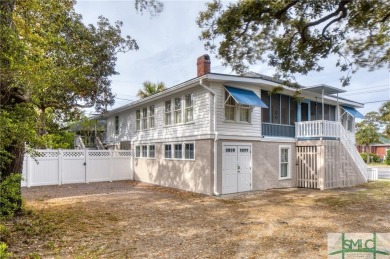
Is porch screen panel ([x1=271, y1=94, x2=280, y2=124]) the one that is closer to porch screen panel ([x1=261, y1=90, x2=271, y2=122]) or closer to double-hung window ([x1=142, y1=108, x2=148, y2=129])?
porch screen panel ([x1=261, y1=90, x2=271, y2=122])

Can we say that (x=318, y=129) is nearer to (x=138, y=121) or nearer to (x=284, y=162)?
(x=284, y=162)

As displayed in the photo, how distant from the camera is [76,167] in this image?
1653 centimetres

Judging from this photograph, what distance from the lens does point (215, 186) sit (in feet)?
39.5

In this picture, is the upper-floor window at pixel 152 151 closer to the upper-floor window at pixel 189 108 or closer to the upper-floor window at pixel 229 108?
the upper-floor window at pixel 189 108

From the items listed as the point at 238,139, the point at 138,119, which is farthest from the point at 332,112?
the point at 138,119

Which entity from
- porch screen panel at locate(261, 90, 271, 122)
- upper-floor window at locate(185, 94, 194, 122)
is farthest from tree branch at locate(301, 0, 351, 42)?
upper-floor window at locate(185, 94, 194, 122)

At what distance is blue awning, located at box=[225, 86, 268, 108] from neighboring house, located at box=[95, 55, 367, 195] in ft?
0.20

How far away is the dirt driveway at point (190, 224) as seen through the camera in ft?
18.3

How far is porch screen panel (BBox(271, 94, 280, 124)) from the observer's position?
14.8m

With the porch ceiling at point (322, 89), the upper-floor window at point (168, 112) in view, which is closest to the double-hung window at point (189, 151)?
the upper-floor window at point (168, 112)

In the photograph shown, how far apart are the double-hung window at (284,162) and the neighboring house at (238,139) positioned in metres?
0.05

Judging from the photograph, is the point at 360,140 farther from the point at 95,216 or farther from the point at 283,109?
the point at 95,216

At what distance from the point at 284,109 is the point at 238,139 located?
4.20 m

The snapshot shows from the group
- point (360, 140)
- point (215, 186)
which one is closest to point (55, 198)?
point (215, 186)
